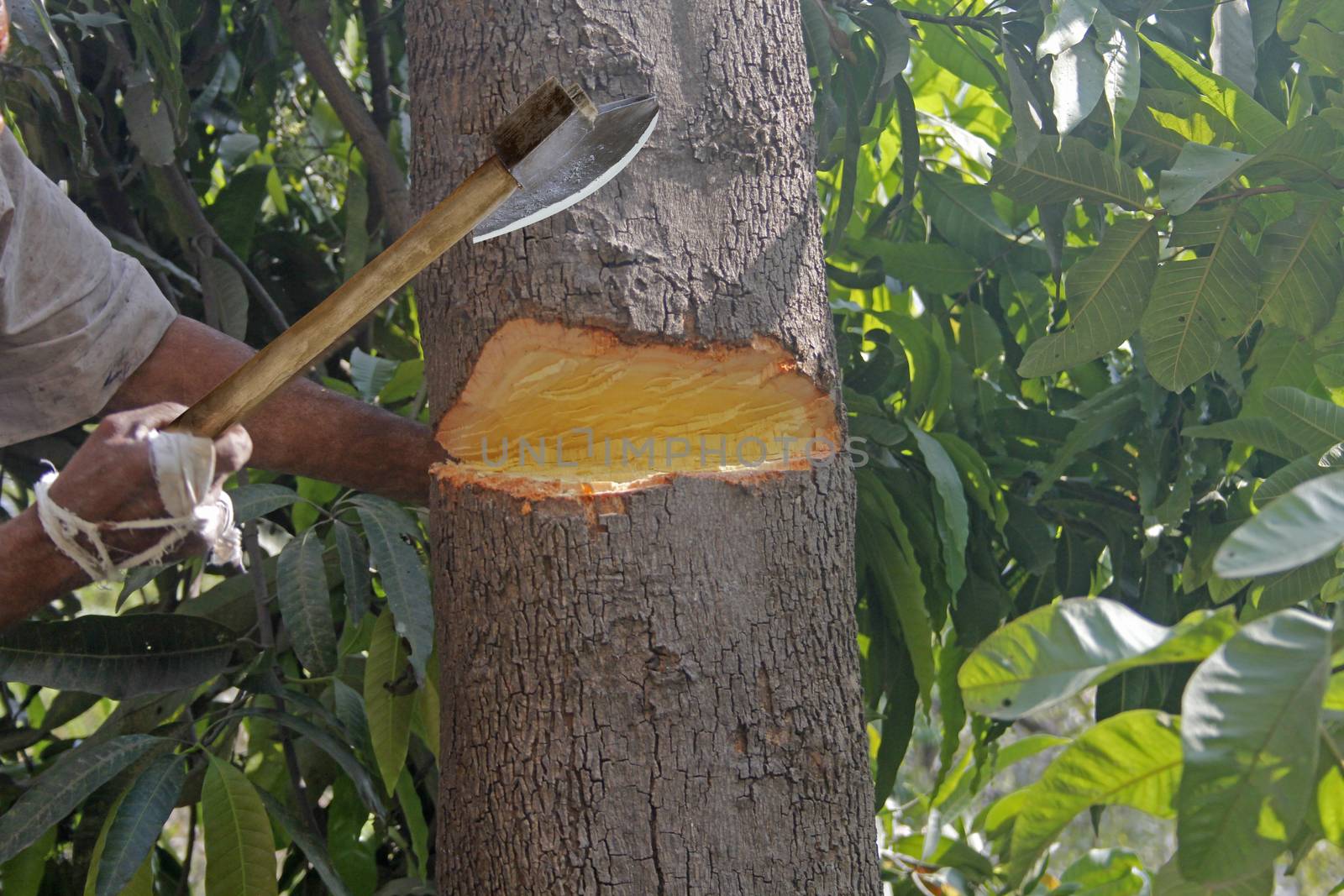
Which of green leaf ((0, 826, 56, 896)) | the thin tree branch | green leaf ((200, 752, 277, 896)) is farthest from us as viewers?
the thin tree branch

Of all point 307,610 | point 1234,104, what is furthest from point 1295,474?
point 307,610

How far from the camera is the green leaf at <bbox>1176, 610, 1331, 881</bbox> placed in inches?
22.5

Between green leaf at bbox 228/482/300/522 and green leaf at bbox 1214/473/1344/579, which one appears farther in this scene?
green leaf at bbox 228/482/300/522

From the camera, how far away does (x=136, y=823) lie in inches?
45.3

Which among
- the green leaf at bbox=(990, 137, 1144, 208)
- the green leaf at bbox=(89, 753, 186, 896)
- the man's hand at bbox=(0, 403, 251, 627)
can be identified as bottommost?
the green leaf at bbox=(89, 753, 186, 896)

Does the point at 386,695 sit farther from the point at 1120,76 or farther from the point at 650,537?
the point at 1120,76

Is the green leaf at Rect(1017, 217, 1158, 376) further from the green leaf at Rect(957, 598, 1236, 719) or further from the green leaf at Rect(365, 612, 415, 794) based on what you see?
the green leaf at Rect(365, 612, 415, 794)

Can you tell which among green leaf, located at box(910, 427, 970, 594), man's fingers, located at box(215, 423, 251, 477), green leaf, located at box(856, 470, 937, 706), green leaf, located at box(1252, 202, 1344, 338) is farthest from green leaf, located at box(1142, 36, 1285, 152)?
man's fingers, located at box(215, 423, 251, 477)

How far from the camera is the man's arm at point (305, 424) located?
4.15ft

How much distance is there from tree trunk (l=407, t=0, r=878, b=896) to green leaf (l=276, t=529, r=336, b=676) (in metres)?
0.23

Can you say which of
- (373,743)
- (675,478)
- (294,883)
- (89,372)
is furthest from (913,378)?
(294,883)

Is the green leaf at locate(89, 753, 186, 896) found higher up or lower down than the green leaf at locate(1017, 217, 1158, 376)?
lower down

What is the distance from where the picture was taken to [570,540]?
969 mm

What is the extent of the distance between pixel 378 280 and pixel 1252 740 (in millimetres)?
697
